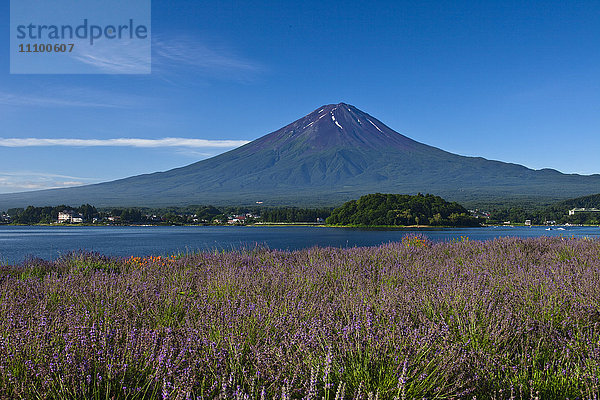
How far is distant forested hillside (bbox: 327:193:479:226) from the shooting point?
172 feet

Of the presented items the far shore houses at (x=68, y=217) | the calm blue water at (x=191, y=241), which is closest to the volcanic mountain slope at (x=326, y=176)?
the far shore houses at (x=68, y=217)

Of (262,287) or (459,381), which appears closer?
(459,381)

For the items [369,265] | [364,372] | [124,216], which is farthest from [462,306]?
[124,216]

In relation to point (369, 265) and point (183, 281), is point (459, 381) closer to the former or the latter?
point (183, 281)

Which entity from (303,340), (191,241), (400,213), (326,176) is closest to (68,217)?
(191,241)

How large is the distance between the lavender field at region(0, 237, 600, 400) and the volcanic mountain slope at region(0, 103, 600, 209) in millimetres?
116620

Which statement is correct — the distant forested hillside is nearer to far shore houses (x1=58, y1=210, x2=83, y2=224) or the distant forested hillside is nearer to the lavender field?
far shore houses (x1=58, y1=210, x2=83, y2=224)

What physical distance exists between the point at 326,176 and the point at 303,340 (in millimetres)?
164629

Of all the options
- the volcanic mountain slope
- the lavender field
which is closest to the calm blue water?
the lavender field

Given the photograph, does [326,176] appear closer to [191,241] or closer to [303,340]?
[191,241]

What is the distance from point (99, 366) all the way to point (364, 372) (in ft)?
4.66

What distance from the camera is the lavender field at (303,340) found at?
2.34m

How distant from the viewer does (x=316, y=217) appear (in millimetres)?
64312

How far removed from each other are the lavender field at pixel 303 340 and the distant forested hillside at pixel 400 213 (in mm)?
47439
